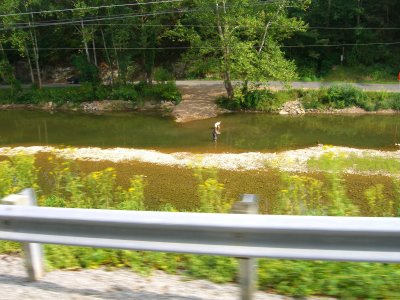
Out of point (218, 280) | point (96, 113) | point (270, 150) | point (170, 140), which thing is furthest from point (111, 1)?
point (218, 280)

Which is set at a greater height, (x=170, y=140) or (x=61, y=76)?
(x=61, y=76)

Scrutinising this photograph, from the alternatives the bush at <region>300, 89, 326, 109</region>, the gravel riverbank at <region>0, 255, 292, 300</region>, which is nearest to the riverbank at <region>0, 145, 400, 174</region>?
the bush at <region>300, 89, 326, 109</region>

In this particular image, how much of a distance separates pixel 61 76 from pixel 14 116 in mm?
12817

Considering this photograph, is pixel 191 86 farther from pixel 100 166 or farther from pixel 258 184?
pixel 258 184

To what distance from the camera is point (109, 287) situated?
12.1 feet

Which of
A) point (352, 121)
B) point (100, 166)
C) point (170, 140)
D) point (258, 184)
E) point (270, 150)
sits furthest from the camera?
point (352, 121)

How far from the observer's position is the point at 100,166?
19.0 m

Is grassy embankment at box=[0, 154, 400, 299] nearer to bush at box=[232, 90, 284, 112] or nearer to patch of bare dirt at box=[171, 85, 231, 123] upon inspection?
patch of bare dirt at box=[171, 85, 231, 123]

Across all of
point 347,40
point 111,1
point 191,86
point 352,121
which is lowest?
point 352,121

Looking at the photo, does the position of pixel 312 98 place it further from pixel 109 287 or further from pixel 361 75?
pixel 109 287

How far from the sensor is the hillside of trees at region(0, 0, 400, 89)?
101ft

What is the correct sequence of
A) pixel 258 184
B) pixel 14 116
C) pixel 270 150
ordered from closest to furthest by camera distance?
pixel 258 184, pixel 270 150, pixel 14 116

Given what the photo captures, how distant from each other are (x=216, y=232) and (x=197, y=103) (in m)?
31.1

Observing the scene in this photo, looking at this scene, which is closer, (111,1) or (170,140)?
(170,140)
